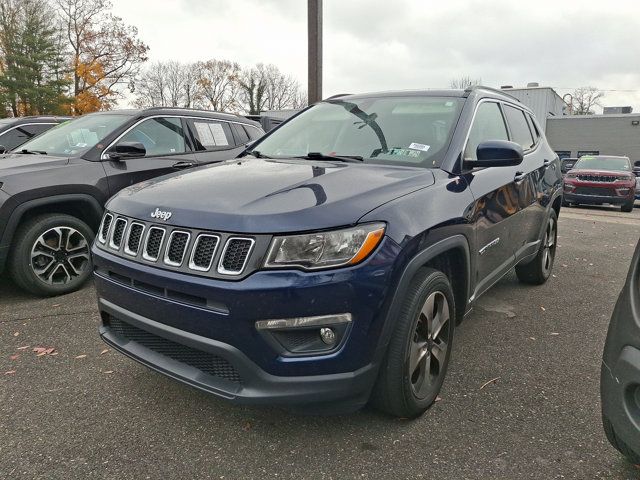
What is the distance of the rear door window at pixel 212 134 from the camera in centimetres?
556

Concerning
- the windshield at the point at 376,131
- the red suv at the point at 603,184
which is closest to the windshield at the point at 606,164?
the red suv at the point at 603,184

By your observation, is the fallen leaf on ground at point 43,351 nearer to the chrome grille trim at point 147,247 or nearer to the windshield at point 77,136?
the chrome grille trim at point 147,247

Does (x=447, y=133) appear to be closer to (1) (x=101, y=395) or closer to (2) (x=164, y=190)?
(2) (x=164, y=190)

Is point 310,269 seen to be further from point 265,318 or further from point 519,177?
point 519,177

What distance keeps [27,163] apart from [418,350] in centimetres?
391

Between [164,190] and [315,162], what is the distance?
944 millimetres

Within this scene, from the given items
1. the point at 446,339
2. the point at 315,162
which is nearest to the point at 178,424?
the point at 446,339

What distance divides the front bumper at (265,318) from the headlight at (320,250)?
0.04 meters

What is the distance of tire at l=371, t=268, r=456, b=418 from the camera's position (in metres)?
2.17

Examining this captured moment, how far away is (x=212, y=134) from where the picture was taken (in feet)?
18.8

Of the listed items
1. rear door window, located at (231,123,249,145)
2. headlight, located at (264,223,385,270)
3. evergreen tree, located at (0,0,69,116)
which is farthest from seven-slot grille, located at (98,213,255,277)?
evergreen tree, located at (0,0,69,116)

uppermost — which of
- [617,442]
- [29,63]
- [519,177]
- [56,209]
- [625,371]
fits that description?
[29,63]

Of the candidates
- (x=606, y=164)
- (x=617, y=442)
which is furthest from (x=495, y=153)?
(x=606, y=164)

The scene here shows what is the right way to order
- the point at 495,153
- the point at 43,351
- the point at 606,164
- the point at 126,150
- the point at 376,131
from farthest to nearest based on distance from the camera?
1. the point at 606,164
2. the point at 126,150
3. the point at 43,351
4. the point at 376,131
5. the point at 495,153
